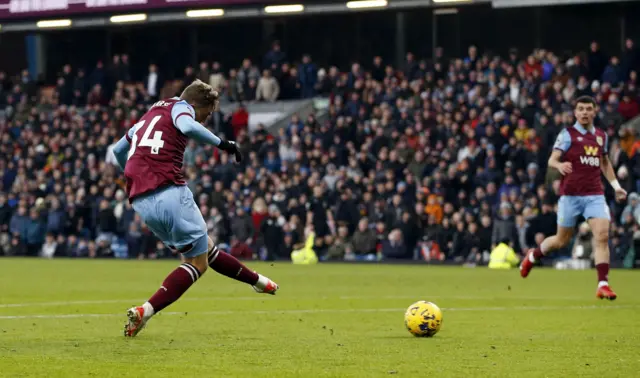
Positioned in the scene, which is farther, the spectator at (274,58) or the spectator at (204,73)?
the spectator at (204,73)

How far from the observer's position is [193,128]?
1007 cm

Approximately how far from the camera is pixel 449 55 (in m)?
37.6

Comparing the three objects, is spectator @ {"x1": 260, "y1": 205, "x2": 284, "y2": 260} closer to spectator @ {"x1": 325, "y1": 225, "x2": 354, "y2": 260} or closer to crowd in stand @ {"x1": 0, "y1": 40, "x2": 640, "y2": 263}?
crowd in stand @ {"x1": 0, "y1": 40, "x2": 640, "y2": 263}

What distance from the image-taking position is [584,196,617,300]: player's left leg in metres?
15.1

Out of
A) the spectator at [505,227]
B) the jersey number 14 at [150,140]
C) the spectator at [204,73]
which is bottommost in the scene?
the spectator at [505,227]

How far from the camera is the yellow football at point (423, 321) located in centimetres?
1027

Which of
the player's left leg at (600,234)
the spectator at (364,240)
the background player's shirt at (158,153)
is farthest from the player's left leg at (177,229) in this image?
the spectator at (364,240)

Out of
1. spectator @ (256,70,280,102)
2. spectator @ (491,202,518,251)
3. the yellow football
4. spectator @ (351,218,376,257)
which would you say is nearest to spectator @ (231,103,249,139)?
spectator @ (256,70,280,102)

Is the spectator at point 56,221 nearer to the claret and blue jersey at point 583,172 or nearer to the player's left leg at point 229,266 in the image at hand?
the claret and blue jersey at point 583,172

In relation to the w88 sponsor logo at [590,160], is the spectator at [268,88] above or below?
above

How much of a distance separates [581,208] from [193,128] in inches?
284

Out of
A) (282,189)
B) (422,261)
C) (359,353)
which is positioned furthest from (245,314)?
(282,189)

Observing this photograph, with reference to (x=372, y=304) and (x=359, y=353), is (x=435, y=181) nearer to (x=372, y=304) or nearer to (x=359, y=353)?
(x=372, y=304)

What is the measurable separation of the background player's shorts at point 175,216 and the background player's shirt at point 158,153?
0.08 meters
